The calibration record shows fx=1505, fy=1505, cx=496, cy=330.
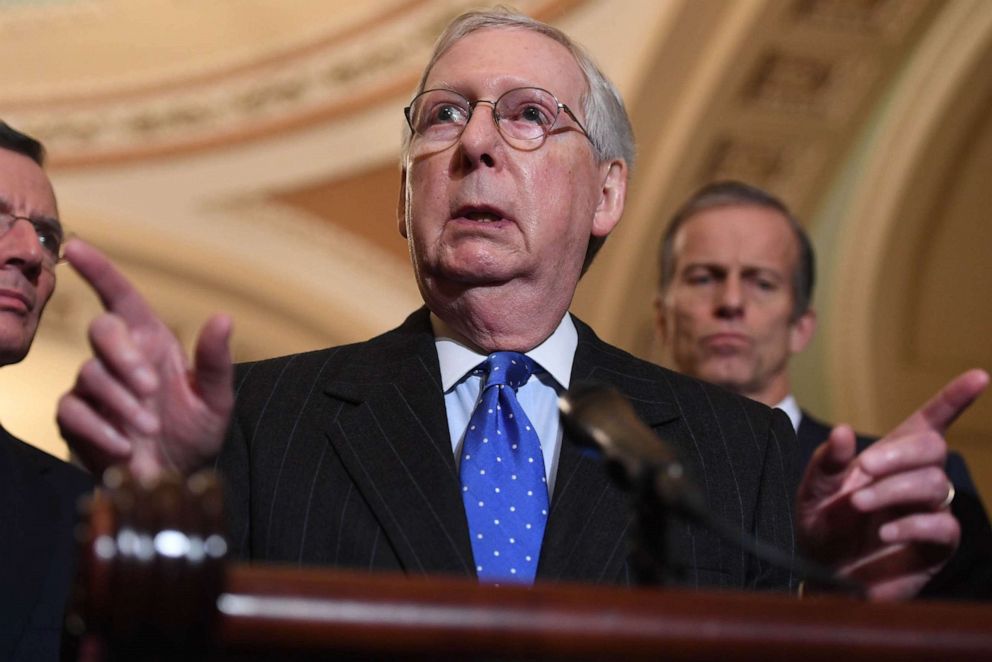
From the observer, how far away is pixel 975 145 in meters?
5.88

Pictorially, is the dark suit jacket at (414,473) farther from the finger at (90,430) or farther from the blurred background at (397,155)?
the blurred background at (397,155)

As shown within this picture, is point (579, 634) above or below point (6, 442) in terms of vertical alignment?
below

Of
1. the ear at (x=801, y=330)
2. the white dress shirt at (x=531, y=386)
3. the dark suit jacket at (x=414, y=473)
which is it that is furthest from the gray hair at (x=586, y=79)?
the ear at (x=801, y=330)

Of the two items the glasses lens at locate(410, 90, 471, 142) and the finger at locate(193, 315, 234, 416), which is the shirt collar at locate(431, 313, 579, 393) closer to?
the glasses lens at locate(410, 90, 471, 142)

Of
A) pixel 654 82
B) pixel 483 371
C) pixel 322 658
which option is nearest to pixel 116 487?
pixel 322 658

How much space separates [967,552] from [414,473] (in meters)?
1.23

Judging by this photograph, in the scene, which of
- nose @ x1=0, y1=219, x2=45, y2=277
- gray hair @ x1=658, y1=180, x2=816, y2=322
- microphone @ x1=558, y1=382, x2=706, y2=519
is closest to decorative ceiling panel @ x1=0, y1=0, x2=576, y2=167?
gray hair @ x1=658, y1=180, x2=816, y2=322

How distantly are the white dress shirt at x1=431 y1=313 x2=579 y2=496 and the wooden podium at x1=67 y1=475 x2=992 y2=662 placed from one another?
2.58ft

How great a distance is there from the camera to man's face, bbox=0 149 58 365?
2.67 meters

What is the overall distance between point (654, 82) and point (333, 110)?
248 centimetres

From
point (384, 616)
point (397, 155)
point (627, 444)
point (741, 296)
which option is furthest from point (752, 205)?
point (397, 155)

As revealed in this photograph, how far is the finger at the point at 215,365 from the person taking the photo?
1518 millimetres

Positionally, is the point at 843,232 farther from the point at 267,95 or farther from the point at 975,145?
the point at 267,95

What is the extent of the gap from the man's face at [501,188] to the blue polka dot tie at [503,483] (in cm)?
17
